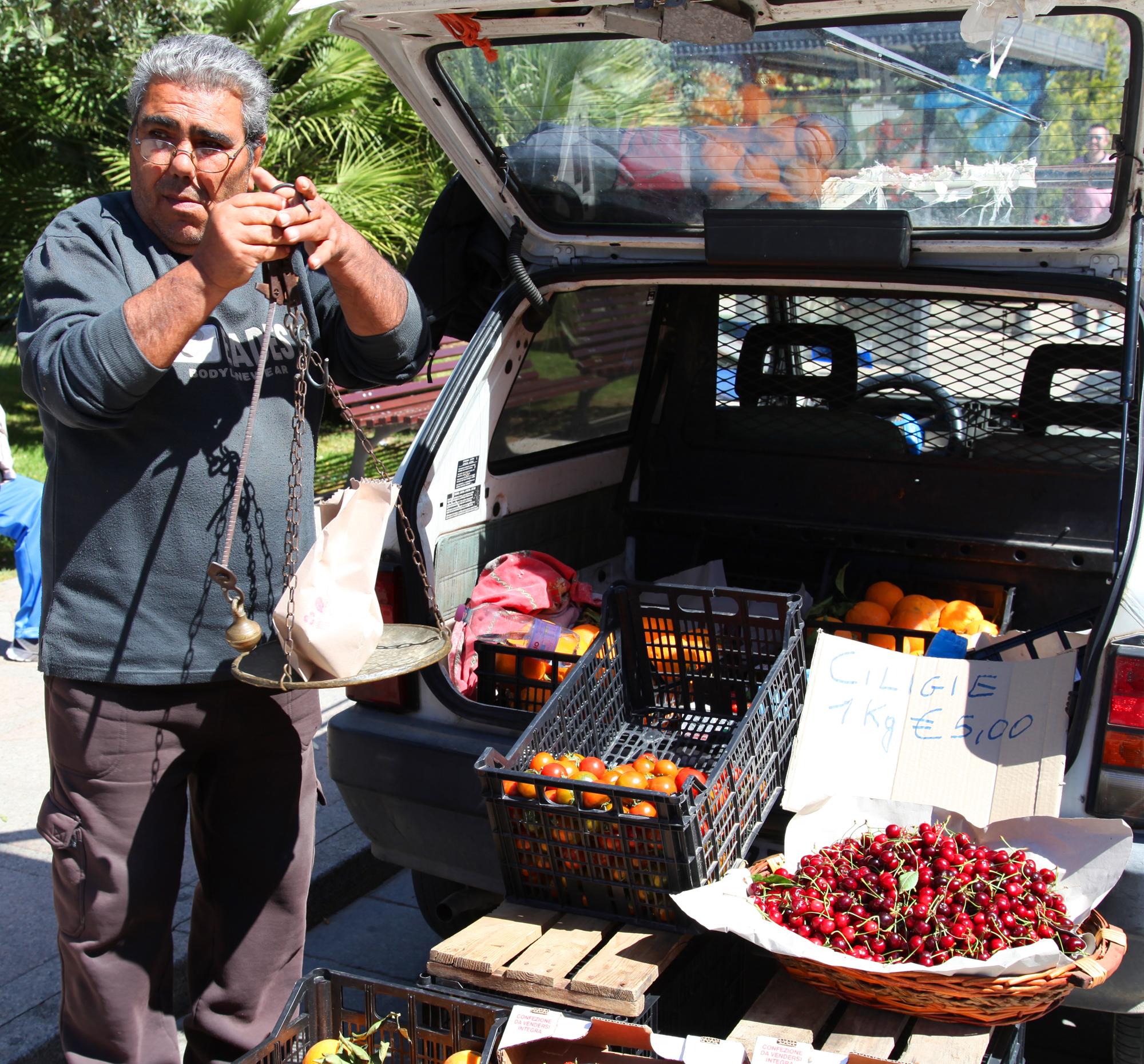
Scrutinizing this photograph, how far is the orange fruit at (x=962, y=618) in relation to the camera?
3730mm

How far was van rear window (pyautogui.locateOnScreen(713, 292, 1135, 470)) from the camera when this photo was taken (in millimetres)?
3887

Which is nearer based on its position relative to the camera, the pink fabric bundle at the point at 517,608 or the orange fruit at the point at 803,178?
the orange fruit at the point at 803,178

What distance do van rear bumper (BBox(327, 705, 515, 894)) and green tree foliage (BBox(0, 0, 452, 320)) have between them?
263 inches

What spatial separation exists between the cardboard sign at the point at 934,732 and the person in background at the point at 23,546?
4.37m

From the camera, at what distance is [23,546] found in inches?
239

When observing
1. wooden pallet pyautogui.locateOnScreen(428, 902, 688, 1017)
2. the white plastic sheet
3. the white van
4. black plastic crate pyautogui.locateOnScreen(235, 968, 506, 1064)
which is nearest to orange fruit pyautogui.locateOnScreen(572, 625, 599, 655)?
the white van

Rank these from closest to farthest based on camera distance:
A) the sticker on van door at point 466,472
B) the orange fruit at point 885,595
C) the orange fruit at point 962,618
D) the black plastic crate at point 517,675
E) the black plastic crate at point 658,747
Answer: the black plastic crate at point 658,747, the black plastic crate at point 517,675, the sticker on van door at point 466,472, the orange fruit at point 962,618, the orange fruit at point 885,595

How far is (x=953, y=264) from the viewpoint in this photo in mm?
3225

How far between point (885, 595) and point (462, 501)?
4.82ft

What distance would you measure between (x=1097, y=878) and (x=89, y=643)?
2.03 metres

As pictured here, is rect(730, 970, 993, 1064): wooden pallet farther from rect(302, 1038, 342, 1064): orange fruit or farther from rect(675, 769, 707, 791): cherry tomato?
rect(302, 1038, 342, 1064): orange fruit

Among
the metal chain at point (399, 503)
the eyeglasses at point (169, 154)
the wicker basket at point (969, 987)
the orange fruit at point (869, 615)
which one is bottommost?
the orange fruit at point (869, 615)

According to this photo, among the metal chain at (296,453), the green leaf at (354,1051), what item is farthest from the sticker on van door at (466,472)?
the green leaf at (354,1051)

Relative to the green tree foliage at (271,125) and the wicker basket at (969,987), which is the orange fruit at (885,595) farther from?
the green tree foliage at (271,125)
